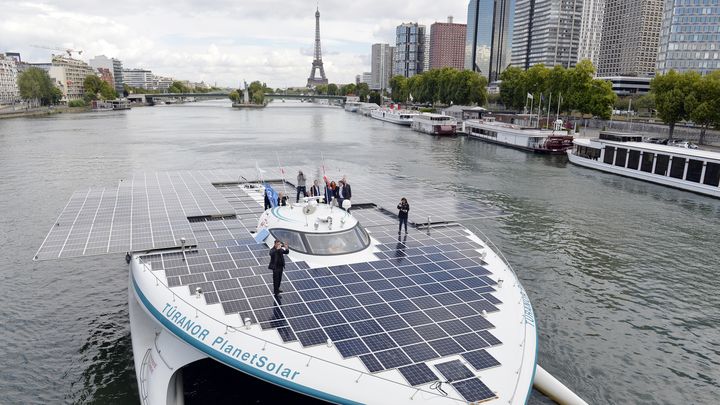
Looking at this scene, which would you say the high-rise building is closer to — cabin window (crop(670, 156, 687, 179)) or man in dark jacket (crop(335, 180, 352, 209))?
cabin window (crop(670, 156, 687, 179))

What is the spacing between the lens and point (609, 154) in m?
59.5

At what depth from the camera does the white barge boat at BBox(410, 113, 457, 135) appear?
339 ft

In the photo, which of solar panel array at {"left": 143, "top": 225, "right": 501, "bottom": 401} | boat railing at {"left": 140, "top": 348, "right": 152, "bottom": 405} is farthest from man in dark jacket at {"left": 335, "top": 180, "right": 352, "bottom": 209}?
boat railing at {"left": 140, "top": 348, "right": 152, "bottom": 405}

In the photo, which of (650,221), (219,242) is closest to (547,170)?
(650,221)

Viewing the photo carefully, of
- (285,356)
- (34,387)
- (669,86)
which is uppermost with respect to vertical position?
(669,86)

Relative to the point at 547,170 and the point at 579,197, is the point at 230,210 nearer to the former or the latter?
the point at 579,197

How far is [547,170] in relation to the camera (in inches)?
2411

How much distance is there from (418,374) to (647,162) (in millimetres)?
53162

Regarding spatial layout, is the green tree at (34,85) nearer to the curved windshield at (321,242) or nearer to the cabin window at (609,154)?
the cabin window at (609,154)

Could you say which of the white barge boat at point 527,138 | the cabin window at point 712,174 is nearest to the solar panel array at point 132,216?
the cabin window at point 712,174

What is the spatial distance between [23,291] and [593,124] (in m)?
112

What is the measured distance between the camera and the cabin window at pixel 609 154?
59.0m

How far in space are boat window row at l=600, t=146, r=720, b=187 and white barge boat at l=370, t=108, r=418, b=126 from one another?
221 ft

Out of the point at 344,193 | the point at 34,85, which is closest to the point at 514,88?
the point at 344,193
